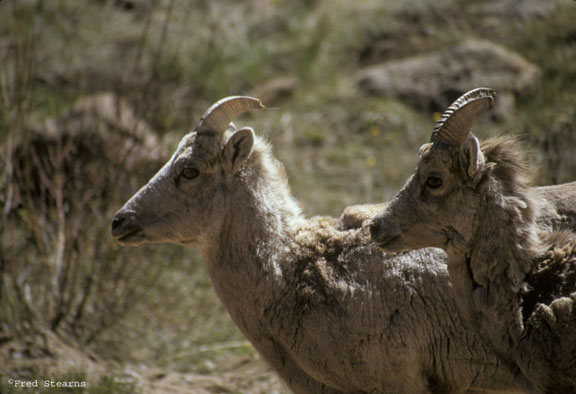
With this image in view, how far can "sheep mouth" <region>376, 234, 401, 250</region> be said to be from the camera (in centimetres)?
394

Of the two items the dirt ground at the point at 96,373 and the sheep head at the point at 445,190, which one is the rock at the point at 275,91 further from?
the sheep head at the point at 445,190

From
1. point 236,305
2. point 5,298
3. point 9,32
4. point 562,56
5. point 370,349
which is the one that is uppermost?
point 9,32

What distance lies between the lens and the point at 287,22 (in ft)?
44.8

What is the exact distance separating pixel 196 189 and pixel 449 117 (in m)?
1.79

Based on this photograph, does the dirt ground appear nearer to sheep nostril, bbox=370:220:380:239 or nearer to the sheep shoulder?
sheep nostril, bbox=370:220:380:239

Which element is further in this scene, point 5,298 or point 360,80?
point 360,80

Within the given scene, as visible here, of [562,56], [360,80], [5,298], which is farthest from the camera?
[360,80]

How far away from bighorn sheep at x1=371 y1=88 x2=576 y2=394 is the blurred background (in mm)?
752

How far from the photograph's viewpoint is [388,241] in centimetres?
397

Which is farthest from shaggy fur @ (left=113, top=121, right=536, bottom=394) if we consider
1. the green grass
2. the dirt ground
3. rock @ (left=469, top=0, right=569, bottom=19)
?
rock @ (left=469, top=0, right=569, bottom=19)

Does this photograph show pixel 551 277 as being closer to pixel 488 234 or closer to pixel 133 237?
pixel 488 234

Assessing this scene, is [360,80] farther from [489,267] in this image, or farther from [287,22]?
[489,267]

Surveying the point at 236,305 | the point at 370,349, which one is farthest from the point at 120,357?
the point at 370,349

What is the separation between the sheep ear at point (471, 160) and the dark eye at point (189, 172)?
71.0 inches
